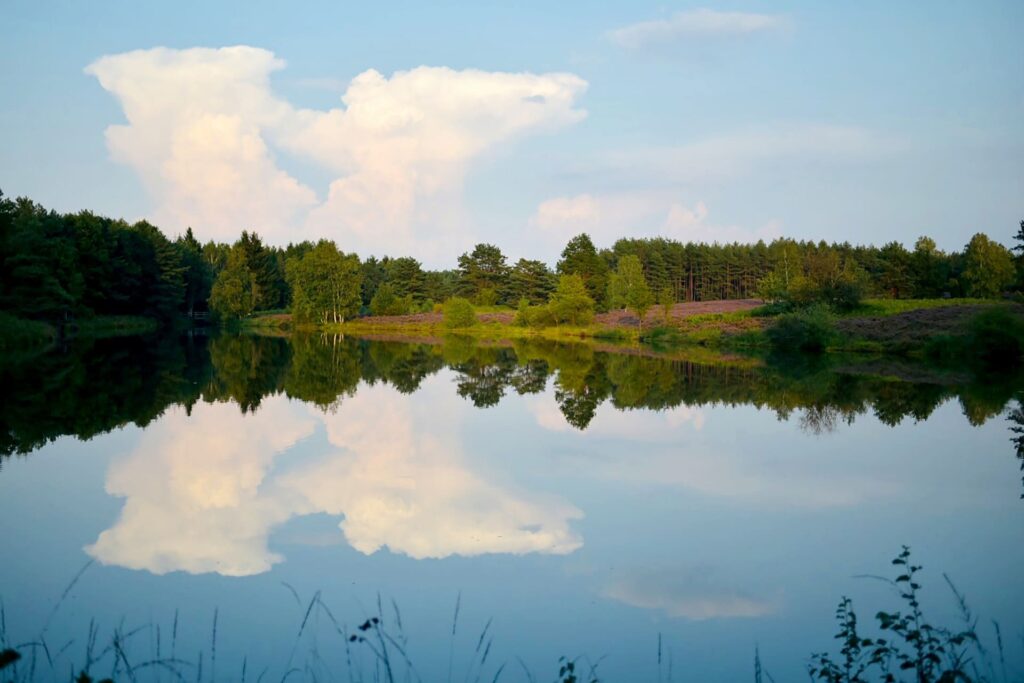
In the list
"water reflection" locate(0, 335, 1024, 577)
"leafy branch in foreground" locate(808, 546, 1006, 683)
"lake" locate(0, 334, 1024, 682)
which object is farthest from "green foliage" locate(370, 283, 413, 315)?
"leafy branch in foreground" locate(808, 546, 1006, 683)

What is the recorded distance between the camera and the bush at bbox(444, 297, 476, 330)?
65.2 meters

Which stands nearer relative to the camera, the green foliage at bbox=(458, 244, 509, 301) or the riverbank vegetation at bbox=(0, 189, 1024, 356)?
the riverbank vegetation at bbox=(0, 189, 1024, 356)

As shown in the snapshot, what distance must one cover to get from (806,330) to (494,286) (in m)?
48.3

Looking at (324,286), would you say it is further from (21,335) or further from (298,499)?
(298,499)

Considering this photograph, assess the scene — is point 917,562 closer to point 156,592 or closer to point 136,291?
point 156,592

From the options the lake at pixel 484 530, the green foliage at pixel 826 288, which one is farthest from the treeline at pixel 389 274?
the lake at pixel 484 530

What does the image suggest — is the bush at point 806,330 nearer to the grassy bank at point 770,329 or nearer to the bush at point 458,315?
the grassy bank at point 770,329

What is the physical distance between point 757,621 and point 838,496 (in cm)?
487

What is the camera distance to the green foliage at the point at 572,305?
58688 mm

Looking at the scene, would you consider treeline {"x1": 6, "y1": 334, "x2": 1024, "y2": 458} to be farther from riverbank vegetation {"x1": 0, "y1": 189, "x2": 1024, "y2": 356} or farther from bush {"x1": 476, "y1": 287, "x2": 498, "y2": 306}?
bush {"x1": 476, "y1": 287, "x2": 498, "y2": 306}

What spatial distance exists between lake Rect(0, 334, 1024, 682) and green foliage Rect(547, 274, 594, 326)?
39.2 m

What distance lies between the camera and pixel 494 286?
279 ft

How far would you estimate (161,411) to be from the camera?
1727 centimetres

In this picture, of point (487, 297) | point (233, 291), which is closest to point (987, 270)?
point (487, 297)
